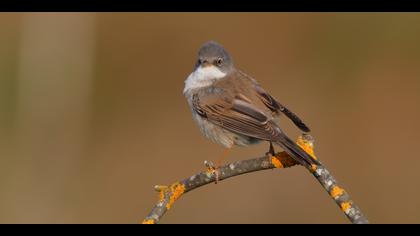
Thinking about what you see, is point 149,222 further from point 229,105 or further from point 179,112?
point 179,112

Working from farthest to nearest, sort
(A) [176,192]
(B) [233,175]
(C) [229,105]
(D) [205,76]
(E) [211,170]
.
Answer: (D) [205,76] → (C) [229,105] → (E) [211,170] → (B) [233,175] → (A) [176,192]

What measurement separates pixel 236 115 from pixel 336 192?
2.37 m

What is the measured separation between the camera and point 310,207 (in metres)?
9.48

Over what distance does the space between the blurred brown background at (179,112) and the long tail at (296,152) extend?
151 inches

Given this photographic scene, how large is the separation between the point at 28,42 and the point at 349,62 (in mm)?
5276

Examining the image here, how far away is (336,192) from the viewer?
4160 millimetres

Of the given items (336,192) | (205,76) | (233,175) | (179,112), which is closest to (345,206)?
(336,192)

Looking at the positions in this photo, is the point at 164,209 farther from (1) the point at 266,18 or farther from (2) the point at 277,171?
(1) the point at 266,18

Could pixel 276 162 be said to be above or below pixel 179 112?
below

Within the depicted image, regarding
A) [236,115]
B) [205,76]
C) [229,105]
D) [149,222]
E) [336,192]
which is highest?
[205,76]

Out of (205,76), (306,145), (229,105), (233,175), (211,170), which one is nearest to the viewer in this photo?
(233,175)

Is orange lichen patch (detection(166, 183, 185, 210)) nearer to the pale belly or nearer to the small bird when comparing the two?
the small bird

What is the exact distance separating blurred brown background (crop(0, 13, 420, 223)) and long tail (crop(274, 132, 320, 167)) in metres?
3.84
